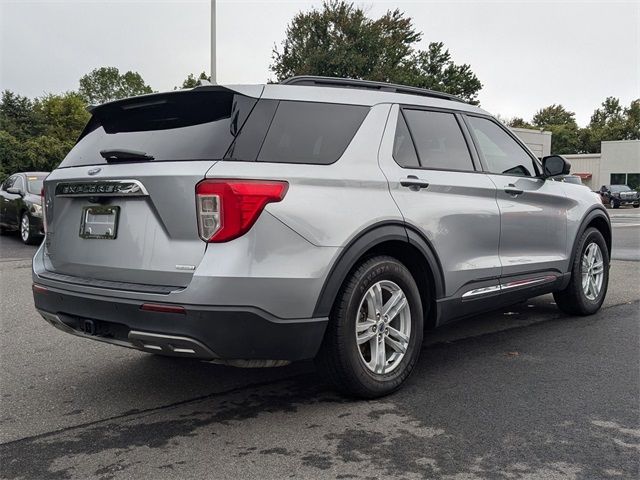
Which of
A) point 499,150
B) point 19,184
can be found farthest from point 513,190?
point 19,184

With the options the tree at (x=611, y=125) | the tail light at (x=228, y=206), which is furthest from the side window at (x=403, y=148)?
the tree at (x=611, y=125)

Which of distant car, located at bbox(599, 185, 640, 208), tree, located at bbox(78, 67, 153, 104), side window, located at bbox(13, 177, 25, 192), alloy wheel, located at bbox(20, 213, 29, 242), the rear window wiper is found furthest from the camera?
tree, located at bbox(78, 67, 153, 104)

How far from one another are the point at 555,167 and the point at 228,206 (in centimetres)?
333

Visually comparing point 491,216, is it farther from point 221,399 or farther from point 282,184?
point 221,399

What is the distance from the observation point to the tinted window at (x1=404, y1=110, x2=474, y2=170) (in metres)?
4.11

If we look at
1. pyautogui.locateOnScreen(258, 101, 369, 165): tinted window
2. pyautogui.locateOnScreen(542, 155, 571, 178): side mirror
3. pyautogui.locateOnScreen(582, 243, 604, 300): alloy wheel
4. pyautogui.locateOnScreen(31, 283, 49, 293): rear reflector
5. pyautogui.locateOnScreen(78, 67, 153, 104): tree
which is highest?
pyautogui.locateOnScreen(78, 67, 153, 104): tree

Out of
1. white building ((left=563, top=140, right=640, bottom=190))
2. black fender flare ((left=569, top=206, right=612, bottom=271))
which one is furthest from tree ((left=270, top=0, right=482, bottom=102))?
black fender flare ((left=569, top=206, right=612, bottom=271))

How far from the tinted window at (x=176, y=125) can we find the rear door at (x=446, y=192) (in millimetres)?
965

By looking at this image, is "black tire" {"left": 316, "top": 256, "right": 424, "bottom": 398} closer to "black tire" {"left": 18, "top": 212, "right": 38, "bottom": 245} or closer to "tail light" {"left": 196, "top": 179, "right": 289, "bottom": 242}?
"tail light" {"left": 196, "top": 179, "right": 289, "bottom": 242}

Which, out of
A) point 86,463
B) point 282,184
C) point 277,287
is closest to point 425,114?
point 282,184

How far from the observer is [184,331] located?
118 inches

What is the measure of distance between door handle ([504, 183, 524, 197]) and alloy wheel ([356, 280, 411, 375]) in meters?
1.45

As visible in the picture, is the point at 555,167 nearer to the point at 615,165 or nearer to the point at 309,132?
Result: the point at 309,132

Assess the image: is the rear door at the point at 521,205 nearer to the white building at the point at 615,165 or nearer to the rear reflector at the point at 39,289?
the rear reflector at the point at 39,289
